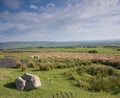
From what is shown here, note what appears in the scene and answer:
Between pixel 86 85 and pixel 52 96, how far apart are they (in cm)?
291

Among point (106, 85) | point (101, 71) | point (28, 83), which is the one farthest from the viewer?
point (101, 71)

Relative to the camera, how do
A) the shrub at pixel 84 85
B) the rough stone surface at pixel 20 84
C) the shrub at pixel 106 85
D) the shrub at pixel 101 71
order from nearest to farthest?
the rough stone surface at pixel 20 84
the shrub at pixel 106 85
the shrub at pixel 84 85
the shrub at pixel 101 71

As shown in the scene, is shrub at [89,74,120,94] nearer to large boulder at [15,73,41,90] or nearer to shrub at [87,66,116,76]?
shrub at [87,66,116,76]

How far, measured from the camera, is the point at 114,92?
1142cm

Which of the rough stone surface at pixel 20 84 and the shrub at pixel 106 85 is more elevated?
the rough stone surface at pixel 20 84

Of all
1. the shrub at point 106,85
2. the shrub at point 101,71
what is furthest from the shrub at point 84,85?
the shrub at point 101,71

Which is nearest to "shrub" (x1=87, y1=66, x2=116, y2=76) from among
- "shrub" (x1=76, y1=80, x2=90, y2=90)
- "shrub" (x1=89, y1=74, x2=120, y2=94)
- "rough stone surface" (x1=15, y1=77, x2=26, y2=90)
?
"shrub" (x1=89, y1=74, x2=120, y2=94)

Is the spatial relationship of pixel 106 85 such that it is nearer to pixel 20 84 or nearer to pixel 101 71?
pixel 101 71

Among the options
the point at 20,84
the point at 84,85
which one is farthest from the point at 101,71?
the point at 20,84

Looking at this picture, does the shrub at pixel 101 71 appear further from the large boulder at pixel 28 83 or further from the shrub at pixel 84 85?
the large boulder at pixel 28 83

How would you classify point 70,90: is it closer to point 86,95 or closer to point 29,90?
point 86,95

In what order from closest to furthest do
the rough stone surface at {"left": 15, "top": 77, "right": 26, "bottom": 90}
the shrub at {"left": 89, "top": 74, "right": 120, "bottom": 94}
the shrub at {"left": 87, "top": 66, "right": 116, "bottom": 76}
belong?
the rough stone surface at {"left": 15, "top": 77, "right": 26, "bottom": 90}, the shrub at {"left": 89, "top": 74, "right": 120, "bottom": 94}, the shrub at {"left": 87, "top": 66, "right": 116, "bottom": 76}

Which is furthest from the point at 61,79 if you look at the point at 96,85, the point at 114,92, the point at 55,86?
the point at 114,92

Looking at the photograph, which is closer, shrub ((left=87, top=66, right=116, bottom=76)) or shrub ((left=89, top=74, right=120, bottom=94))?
shrub ((left=89, top=74, right=120, bottom=94))
